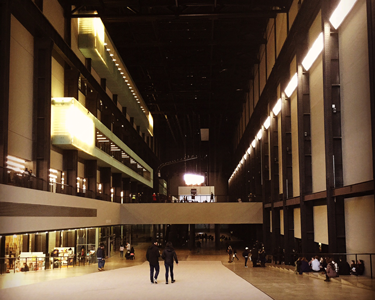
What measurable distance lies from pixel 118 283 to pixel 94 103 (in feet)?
78.6

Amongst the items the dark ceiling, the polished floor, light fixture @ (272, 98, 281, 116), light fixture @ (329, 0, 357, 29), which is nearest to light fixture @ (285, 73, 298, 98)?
light fixture @ (272, 98, 281, 116)

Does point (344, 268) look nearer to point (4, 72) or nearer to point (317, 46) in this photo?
point (317, 46)

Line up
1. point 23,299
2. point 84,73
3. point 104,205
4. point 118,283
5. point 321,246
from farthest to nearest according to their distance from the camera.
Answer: point 104,205 < point 84,73 < point 321,246 < point 118,283 < point 23,299

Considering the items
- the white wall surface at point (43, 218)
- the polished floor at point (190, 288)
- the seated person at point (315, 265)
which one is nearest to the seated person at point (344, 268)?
the polished floor at point (190, 288)

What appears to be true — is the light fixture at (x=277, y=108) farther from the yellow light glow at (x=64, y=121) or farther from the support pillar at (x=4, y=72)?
the support pillar at (x=4, y=72)

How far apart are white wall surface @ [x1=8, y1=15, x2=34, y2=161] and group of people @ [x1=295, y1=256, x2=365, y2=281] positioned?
16.7 meters

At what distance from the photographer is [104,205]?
38781mm

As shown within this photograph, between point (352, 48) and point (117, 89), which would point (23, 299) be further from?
point (117, 89)

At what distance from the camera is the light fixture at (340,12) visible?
61.0 ft

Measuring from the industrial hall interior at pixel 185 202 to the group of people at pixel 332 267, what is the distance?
76 millimetres

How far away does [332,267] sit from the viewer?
1802cm

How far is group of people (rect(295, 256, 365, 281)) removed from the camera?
58.9ft

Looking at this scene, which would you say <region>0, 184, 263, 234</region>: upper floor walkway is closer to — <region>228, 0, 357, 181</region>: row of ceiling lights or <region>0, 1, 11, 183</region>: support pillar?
<region>0, 1, 11, 183</region>: support pillar

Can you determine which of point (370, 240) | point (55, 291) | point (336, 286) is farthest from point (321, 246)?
point (55, 291)
